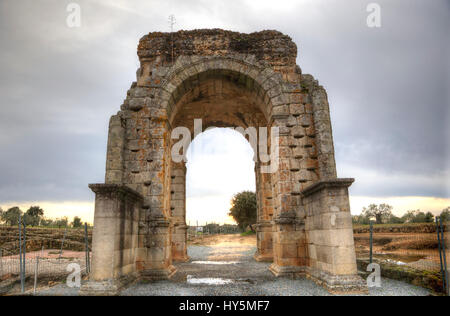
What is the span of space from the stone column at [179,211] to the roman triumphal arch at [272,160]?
360 centimetres

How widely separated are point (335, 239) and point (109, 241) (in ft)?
14.1

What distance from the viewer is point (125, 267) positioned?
5727 millimetres

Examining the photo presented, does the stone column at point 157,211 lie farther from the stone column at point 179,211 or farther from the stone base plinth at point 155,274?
the stone column at point 179,211

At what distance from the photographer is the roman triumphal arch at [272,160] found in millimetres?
5195

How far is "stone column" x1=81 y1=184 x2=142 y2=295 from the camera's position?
16.3 feet

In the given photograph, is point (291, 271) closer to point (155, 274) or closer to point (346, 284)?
point (346, 284)

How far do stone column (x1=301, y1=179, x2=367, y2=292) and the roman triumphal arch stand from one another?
0.06 feet

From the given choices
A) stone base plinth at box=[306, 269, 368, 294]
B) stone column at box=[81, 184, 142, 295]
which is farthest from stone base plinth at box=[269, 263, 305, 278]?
stone column at box=[81, 184, 142, 295]

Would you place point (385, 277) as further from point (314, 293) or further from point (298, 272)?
point (314, 293)

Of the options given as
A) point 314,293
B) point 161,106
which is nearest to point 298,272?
point 314,293

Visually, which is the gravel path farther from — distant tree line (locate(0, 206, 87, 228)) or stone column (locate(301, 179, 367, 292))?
distant tree line (locate(0, 206, 87, 228))

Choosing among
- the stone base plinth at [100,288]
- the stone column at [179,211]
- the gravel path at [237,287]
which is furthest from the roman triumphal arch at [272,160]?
the stone column at [179,211]

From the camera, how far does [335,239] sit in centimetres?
511

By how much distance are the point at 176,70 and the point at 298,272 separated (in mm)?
6378
